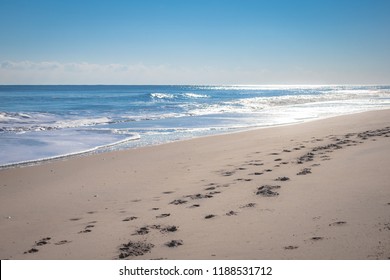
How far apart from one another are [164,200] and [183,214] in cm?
89

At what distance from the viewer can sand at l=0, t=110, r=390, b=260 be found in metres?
3.94

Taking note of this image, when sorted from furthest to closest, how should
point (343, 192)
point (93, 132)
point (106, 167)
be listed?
1. point (93, 132)
2. point (106, 167)
3. point (343, 192)

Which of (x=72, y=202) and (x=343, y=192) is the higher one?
(x=343, y=192)

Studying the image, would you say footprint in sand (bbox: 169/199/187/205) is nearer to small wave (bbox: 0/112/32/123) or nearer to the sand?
the sand

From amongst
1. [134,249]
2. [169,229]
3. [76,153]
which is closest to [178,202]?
[169,229]

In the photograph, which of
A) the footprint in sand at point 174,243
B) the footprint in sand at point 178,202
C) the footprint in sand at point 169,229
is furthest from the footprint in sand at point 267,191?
the footprint in sand at point 174,243

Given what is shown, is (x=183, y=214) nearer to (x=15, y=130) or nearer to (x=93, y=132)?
(x=93, y=132)

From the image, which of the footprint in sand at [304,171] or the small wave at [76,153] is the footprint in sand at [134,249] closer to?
the footprint in sand at [304,171]

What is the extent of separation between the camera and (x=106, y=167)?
8969 mm

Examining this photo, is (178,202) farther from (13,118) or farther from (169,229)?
(13,118)

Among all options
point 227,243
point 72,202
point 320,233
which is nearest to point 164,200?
point 72,202

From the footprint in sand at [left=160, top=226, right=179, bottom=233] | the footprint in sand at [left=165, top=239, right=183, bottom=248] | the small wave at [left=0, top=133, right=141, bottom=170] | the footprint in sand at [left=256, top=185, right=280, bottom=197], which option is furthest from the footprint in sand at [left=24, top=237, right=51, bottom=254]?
the small wave at [left=0, top=133, right=141, bottom=170]

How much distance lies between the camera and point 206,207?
5387mm

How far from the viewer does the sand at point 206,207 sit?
12.9ft
